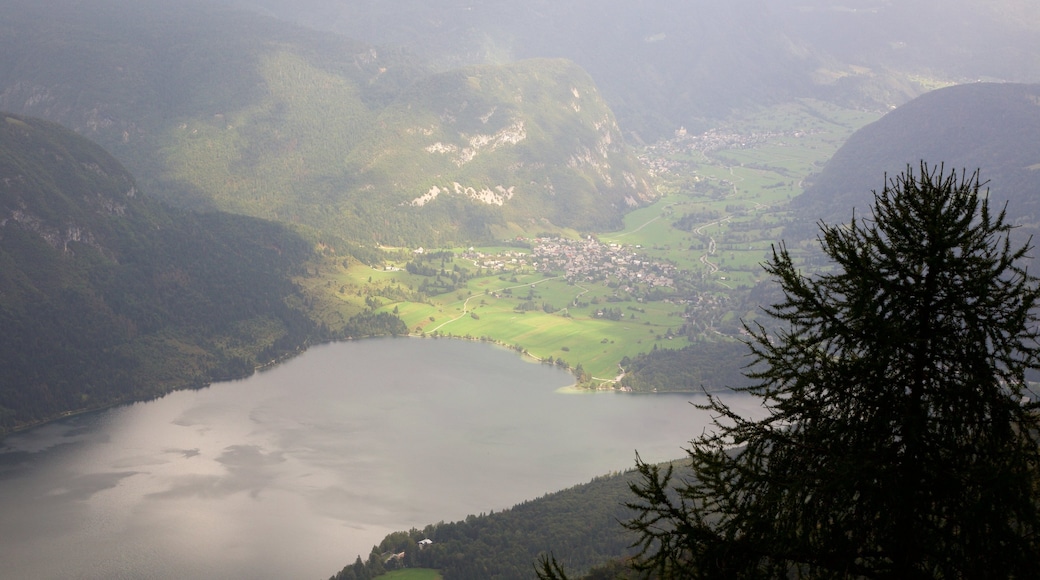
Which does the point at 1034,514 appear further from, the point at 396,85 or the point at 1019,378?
the point at 396,85

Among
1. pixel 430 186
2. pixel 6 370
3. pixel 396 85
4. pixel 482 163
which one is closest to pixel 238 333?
pixel 6 370

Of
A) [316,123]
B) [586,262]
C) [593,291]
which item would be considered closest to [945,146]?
[586,262]

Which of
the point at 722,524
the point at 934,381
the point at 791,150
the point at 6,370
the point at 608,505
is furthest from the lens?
the point at 791,150

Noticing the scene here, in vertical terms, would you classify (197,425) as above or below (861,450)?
above

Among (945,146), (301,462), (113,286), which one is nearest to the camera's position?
(301,462)

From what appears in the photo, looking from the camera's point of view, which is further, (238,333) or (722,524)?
(238,333)

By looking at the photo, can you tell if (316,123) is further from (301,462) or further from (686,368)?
(301,462)

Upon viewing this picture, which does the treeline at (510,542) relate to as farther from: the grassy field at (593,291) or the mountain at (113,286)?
the mountain at (113,286)
